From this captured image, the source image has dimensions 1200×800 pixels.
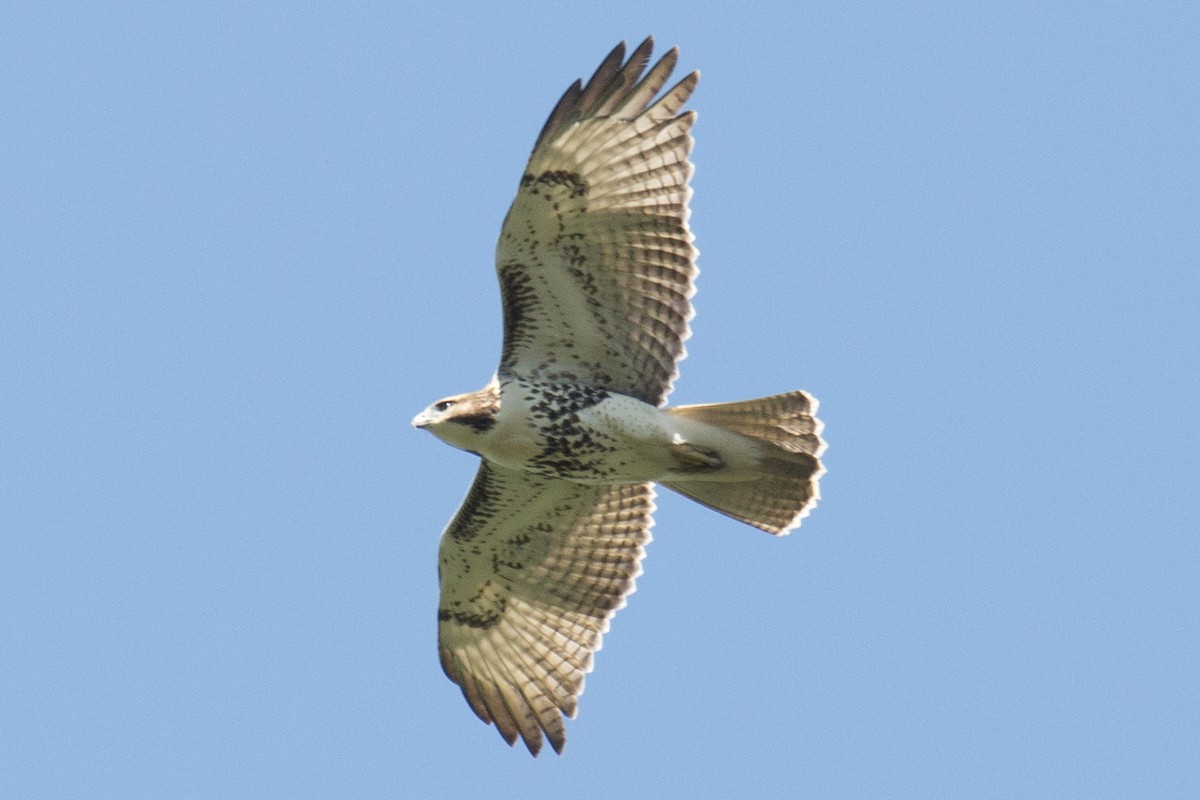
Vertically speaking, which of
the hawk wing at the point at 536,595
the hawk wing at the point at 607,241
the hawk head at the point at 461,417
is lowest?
the hawk wing at the point at 536,595

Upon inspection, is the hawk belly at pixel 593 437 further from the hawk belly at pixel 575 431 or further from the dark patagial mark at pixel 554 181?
the dark patagial mark at pixel 554 181

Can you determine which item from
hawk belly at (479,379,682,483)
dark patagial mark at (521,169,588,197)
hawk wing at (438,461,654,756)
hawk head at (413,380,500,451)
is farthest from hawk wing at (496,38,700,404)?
hawk wing at (438,461,654,756)

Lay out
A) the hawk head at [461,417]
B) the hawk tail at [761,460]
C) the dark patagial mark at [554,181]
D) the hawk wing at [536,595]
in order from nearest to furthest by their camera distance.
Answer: the dark patagial mark at [554,181], the hawk head at [461,417], the hawk tail at [761,460], the hawk wing at [536,595]

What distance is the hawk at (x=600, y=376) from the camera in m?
10.3

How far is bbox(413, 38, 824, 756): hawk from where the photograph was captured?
1031cm

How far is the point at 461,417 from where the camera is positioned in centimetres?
1046

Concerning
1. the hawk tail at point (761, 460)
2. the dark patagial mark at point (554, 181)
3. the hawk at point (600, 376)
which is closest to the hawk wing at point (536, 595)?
the hawk at point (600, 376)

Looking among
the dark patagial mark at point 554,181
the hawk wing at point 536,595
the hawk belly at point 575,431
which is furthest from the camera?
the hawk wing at point 536,595

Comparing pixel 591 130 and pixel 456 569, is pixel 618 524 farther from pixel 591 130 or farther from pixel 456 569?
pixel 591 130

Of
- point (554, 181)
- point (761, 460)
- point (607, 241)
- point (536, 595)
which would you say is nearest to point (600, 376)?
point (607, 241)

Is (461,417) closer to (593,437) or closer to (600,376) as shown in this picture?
(593,437)

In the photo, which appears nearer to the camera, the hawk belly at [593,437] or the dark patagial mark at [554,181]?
the dark patagial mark at [554,181]

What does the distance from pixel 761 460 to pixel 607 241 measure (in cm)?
150

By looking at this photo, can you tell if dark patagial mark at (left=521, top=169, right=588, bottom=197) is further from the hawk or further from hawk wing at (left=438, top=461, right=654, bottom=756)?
hawk wing at (left=438, top=461, right=654, bottom=756)
